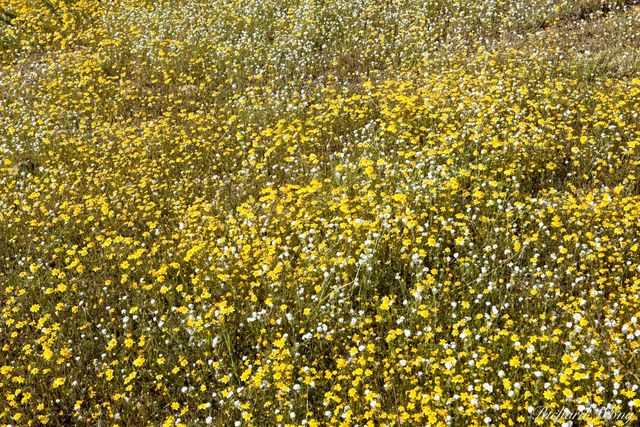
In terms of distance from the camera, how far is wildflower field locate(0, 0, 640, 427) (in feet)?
15.2

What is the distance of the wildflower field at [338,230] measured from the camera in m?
4.63

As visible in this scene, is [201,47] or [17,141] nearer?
[17,141]

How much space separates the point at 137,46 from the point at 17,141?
3323mm

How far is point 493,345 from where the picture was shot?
4684mm

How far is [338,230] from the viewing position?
6211 millimetres

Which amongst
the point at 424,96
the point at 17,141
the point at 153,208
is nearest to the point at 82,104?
the point at 17,141

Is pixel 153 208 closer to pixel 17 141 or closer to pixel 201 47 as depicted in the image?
pixel 17 141

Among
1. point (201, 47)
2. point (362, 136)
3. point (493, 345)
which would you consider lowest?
point (493, 345)

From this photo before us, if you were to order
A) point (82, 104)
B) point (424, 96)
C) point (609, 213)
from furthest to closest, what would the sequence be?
point (82, 104) < point (424, 96) < point (609, 213)

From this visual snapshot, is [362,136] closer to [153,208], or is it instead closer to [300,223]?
[300,223]

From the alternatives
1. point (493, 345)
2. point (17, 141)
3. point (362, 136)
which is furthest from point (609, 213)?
point (17, 141)

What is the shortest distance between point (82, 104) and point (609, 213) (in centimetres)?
877

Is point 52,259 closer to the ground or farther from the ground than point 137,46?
closer to the ground

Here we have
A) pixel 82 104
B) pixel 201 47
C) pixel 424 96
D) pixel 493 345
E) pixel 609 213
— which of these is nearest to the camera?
pixel 493 345
